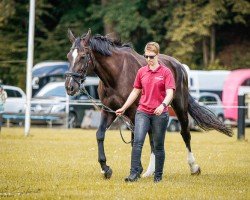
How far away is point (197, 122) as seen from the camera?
678 inches

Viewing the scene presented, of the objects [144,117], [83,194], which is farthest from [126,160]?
[83,194]

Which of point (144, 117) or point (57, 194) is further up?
point (144, 117)

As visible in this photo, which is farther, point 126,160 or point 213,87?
point 213,87

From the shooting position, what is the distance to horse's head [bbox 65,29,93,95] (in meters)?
14.1

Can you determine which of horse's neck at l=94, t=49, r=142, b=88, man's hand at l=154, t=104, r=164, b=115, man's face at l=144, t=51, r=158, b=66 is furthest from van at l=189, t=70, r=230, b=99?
man's hand at l=154, t=104, r=164, b=115

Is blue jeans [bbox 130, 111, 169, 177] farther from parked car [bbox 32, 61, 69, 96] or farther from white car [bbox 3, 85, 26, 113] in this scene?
parked car [bbox 32, 61, 69, 96]

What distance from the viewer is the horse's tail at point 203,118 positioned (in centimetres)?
1710

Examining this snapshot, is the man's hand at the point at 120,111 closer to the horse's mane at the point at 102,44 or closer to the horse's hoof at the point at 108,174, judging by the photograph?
the horse's hoof at the point at 108,174

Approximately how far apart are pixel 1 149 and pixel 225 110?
24.6 m

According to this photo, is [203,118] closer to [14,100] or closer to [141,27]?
[14,100]

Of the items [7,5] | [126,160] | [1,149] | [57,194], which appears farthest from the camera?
[7,5]

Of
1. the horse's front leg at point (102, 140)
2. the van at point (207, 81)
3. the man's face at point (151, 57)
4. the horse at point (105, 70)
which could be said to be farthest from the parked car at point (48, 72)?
the man's face at point (151, 57)

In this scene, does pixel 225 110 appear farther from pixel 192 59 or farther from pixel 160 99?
pixel 160 99

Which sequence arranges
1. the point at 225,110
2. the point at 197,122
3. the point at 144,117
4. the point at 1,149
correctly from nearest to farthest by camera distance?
the point at 144,117 → the point at 197,122 → the point at 1,149 → the point at 225,110
